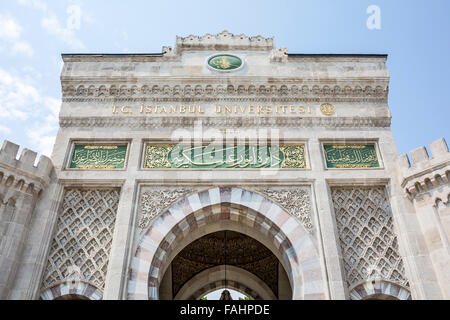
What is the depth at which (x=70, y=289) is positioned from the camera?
664cm

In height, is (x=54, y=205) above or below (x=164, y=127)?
below

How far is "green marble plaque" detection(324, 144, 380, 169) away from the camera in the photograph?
797cm

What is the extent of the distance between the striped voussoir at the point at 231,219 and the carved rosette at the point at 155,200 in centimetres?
12

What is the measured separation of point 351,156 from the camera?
812cm

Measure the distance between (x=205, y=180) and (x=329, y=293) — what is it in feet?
9.95

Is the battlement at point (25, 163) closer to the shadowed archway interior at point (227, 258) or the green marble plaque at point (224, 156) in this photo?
the green marble plaque at point (224, 156)

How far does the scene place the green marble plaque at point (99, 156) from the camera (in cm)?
798

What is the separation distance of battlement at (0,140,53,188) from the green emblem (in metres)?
4.29

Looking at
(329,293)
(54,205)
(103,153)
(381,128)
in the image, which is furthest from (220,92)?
(329,293)

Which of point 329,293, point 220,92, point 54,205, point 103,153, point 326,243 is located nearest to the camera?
point 329,293

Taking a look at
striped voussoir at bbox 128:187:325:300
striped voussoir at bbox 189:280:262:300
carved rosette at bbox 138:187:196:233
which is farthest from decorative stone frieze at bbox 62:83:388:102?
striped voussoir at bbox 189:280:262:300

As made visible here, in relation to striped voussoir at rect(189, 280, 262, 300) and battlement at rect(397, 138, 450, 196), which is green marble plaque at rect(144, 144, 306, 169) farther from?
striped voussoir at rect(189, 280, 262, 300)

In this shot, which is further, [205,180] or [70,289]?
[205,180]

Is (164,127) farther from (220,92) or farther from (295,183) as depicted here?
(295,183)
